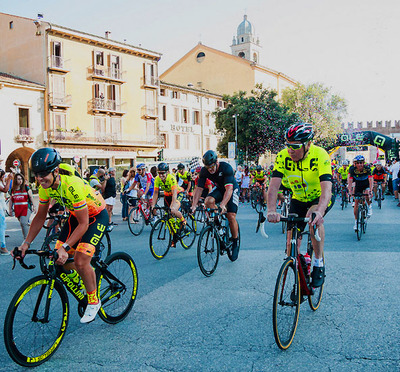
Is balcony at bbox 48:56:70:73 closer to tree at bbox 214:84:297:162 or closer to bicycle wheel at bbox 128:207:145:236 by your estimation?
tree at bbox 214:84:297:162

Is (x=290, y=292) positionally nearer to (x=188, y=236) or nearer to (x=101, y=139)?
(x=188, y=236)

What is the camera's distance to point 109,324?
4496mm

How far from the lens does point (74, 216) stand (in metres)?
4.16

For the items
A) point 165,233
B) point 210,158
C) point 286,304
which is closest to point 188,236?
point 165,233

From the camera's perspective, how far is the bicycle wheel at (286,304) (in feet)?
12.0

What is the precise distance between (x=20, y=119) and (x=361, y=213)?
3205 centimetres

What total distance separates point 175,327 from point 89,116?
3938 cm

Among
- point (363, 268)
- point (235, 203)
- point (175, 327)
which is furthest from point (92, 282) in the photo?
point (363, 268)

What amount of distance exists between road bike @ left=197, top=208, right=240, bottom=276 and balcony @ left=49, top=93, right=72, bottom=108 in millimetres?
33738

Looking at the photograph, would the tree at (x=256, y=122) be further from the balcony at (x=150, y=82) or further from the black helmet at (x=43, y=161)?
the black helmet at (x=43, y=161)

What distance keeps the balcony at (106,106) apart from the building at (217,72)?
74.5 ft

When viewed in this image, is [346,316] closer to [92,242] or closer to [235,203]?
[92,242]

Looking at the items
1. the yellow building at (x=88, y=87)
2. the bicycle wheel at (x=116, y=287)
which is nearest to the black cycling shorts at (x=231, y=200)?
the bicycle wheel at (x=116, y=287)

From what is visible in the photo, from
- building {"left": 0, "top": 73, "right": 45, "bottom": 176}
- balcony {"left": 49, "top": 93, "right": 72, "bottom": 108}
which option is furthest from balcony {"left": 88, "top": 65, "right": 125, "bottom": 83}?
building {"left": 0, "top": 73, "right": 45, "bottom": 176}
